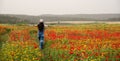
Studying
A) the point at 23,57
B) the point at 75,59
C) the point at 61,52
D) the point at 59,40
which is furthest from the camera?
the point at 59,40

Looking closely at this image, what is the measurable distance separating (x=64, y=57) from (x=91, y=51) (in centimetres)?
180

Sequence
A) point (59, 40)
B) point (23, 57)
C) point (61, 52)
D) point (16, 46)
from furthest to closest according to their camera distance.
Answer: point (59, 40) → point (16, 46) → point (61, 52) → point (23, 57)

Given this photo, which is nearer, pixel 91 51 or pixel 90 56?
pixel 90 56

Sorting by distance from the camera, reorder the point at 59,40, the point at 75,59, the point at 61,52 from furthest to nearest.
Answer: the point at 59,40
the point at 61,52
the point at 75,59

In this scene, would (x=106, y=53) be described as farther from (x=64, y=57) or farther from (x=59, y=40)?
(x=59, y=40)

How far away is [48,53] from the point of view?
18125mm

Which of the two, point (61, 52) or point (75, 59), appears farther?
point (61, 52)

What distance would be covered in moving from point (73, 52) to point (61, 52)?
3.47 ft

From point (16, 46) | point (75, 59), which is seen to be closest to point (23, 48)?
point (16, 46)

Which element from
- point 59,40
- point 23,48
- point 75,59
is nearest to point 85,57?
point 75,59

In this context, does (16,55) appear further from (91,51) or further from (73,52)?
(91,51)

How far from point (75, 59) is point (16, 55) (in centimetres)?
354

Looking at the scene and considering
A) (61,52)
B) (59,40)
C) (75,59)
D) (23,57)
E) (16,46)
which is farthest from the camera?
(59,40)

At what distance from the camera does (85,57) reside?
14859 mm
